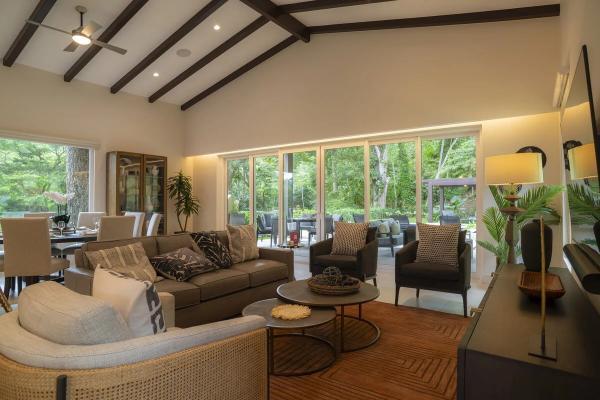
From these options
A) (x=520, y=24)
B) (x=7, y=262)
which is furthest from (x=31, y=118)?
(x=520, y=24)

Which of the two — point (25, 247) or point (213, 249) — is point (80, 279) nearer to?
point (213, 249)

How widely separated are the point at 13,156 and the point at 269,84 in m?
4.40

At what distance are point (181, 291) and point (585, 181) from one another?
2.72 m

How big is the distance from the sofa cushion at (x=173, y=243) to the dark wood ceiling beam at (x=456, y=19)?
3.97 metres

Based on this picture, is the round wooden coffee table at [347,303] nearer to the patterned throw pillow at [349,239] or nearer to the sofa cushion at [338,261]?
the sofa cushion at [338,261]

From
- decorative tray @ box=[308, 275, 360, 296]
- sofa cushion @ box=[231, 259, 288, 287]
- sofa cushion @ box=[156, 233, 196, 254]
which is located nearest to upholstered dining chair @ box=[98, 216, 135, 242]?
sofa cushion @ box=[156, 233, 196, 254]

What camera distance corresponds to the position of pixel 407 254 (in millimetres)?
3977

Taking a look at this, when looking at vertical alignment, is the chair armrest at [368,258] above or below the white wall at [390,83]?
below

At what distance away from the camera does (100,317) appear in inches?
44.9

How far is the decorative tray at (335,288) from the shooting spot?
9.07ft

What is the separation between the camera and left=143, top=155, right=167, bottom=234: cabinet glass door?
7.02 meters

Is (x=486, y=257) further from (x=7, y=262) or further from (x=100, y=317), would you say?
(x=7, y=262)

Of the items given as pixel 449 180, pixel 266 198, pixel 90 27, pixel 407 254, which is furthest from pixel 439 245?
pixel 90 27

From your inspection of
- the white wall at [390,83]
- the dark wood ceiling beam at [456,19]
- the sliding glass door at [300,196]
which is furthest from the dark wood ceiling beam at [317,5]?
the sliding glass door at [300,196]
